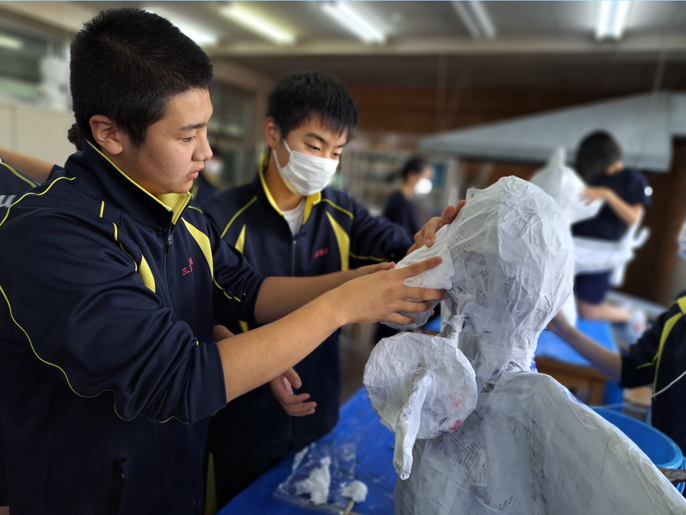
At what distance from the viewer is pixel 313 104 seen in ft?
3.87

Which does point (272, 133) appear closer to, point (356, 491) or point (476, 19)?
point (356, 491)

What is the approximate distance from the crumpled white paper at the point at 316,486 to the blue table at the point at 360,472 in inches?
1.7

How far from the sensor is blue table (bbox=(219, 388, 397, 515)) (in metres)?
1.05

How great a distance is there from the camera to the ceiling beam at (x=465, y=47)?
14.9ft

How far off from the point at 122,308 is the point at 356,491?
739 mm

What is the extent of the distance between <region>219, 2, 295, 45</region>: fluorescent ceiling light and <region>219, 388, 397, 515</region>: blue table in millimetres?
4303

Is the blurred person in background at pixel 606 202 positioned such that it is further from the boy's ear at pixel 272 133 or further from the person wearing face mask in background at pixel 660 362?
the boy's ear at pixel 272 133

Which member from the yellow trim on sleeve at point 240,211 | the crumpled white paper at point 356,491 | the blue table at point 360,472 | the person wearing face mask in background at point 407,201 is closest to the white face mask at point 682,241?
the blue table at point 360,472

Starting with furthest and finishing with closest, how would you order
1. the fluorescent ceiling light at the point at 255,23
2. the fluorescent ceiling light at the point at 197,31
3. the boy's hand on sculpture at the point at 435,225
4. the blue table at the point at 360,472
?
the fluorescent ceiling light at the point at 197,31 < the fluorescent ceiling light at the point at 255,23 < the blue table at the point at 360,472 < the boy's hand on sculpture at the point at 435,225

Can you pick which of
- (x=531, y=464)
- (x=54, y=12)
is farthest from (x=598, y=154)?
(x=54, y=12)

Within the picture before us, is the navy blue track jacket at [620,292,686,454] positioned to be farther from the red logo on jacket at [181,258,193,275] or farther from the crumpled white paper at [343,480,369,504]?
the red logo on jacket at [181,258,193,275]

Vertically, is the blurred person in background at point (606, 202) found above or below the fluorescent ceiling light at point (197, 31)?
below

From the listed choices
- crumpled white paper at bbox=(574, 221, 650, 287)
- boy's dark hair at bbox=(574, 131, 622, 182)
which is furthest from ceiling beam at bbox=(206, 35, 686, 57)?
crumpled white paper at bbox=(574, 221, 650, 287)

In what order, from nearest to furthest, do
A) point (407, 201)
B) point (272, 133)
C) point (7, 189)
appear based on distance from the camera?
1. point (7, 189)
2. point (272, 133)
3. point (407, 201)
